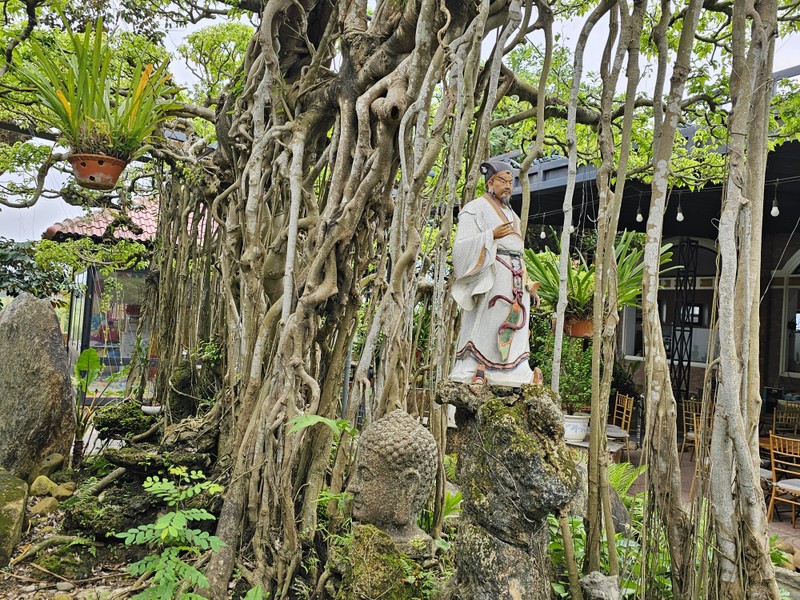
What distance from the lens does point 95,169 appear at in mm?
2932

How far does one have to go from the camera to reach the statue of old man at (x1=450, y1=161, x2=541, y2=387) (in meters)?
2.27

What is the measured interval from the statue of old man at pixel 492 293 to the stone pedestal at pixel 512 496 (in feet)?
1.01

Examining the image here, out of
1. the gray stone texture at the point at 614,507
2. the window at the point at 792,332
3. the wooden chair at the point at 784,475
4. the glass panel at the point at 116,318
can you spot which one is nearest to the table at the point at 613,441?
the wooden chair at the point at 784,475

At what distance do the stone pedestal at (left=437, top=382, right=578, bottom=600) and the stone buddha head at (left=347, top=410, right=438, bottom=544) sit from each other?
32cm

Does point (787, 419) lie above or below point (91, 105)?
below

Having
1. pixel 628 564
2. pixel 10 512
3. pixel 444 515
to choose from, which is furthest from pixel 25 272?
pixel 628 564

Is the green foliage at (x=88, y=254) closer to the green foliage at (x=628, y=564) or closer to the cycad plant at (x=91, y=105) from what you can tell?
the cycad plant at (x=91, y=105)

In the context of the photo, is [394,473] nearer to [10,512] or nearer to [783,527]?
[10,512]

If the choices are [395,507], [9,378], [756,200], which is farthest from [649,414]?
[9,378]

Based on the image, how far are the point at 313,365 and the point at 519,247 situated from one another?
1.25 meters

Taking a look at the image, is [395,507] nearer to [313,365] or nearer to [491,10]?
[313,365]

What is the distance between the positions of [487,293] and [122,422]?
9.63ft

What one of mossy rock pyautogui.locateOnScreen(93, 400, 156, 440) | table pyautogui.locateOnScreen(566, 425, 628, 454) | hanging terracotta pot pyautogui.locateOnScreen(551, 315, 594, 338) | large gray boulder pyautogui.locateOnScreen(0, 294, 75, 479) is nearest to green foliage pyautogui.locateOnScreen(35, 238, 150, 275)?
large gray boulder pyautogui.locateOnScreen(0, 294, 75, 479)

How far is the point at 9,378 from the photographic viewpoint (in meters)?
3.99
